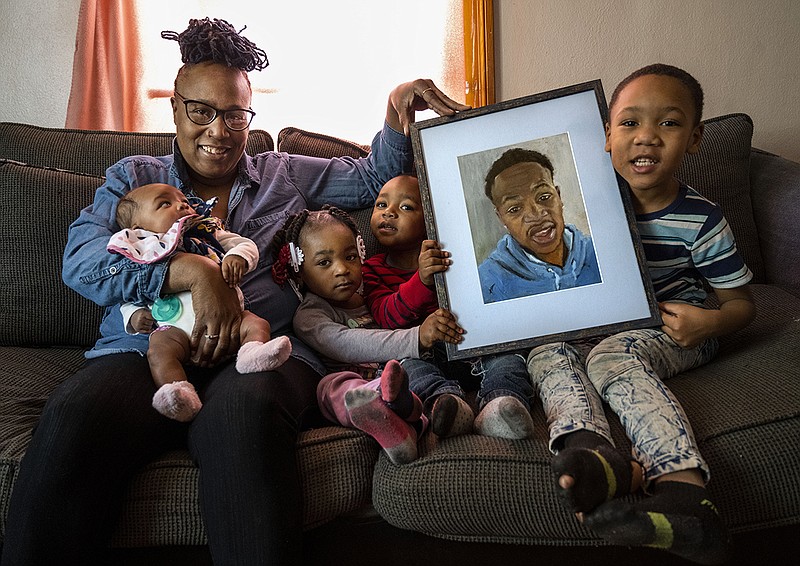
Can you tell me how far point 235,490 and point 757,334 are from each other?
1.30 meters

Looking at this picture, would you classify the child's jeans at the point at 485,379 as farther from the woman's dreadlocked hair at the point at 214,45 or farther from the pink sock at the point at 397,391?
the woman's dreadlocked hair at the point at 214,45

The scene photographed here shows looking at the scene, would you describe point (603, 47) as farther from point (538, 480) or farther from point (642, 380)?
point (538, 480)

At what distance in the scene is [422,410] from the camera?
145 centimetres

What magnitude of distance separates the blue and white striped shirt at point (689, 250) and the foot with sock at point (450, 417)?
55 cm

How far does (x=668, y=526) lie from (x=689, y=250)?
0.72 meters

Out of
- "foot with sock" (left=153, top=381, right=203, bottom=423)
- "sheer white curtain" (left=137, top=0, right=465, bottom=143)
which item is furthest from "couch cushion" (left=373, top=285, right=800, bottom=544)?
"sheer white curtain" (left=137, top=0, right=465, bottom=143)

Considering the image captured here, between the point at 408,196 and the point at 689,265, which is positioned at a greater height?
the point at 408,196

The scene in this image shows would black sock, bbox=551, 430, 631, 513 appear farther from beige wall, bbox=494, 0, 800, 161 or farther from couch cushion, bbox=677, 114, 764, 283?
beige wall, bbox=494, 0, 800, 161

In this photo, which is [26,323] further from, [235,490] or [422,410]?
[422,410]

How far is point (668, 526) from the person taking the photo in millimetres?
1011

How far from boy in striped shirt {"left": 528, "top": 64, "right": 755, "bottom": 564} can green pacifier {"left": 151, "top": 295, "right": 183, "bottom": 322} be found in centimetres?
81

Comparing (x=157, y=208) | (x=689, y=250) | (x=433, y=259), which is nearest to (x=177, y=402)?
(x=157, y=208)

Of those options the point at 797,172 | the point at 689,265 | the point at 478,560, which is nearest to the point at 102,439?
the point at 478,560

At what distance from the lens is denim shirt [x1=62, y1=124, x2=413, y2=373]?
1543 mm
